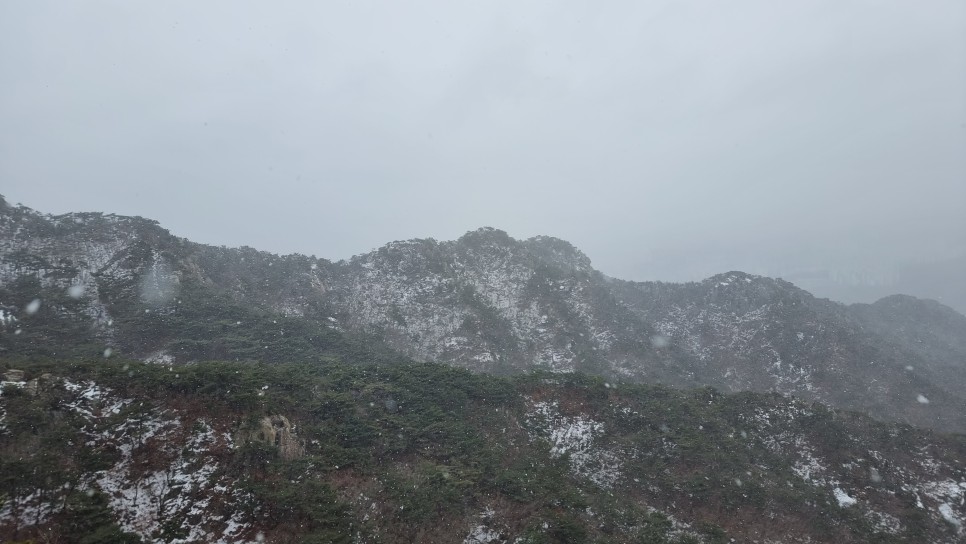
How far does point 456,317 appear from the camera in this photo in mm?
40281

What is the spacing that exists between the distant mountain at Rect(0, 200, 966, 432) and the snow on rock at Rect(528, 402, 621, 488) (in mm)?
14671

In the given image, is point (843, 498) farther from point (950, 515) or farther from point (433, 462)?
point (433, 462)

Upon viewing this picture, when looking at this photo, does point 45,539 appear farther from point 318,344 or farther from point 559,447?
point 318,344

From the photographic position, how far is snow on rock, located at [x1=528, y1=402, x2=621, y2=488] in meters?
16.8

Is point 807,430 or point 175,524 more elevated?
point 175,524

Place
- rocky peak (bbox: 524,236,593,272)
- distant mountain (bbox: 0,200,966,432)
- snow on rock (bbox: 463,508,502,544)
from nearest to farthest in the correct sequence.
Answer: snow on rock (bbox: 463,508,502,544)
distant mountain (bbox: 0,200,966,432)
rocky peak (bbox: 524,236,593,272)

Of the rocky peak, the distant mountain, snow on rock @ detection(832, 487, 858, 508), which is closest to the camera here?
snow on rock @ detection(832, 487, 858, 508)

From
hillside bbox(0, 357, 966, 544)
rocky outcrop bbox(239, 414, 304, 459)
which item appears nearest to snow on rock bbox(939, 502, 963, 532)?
hillside bbox(0, 357, 966, 544)

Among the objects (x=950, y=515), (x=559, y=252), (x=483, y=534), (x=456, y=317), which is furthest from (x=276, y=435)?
(x=559, y=252)

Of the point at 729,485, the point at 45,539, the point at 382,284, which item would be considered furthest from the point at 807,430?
the point at 382,284

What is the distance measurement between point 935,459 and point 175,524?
96.5 feet

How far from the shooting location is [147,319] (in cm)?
2472

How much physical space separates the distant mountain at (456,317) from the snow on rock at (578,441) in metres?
14.7

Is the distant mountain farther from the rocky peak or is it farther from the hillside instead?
the hillside
